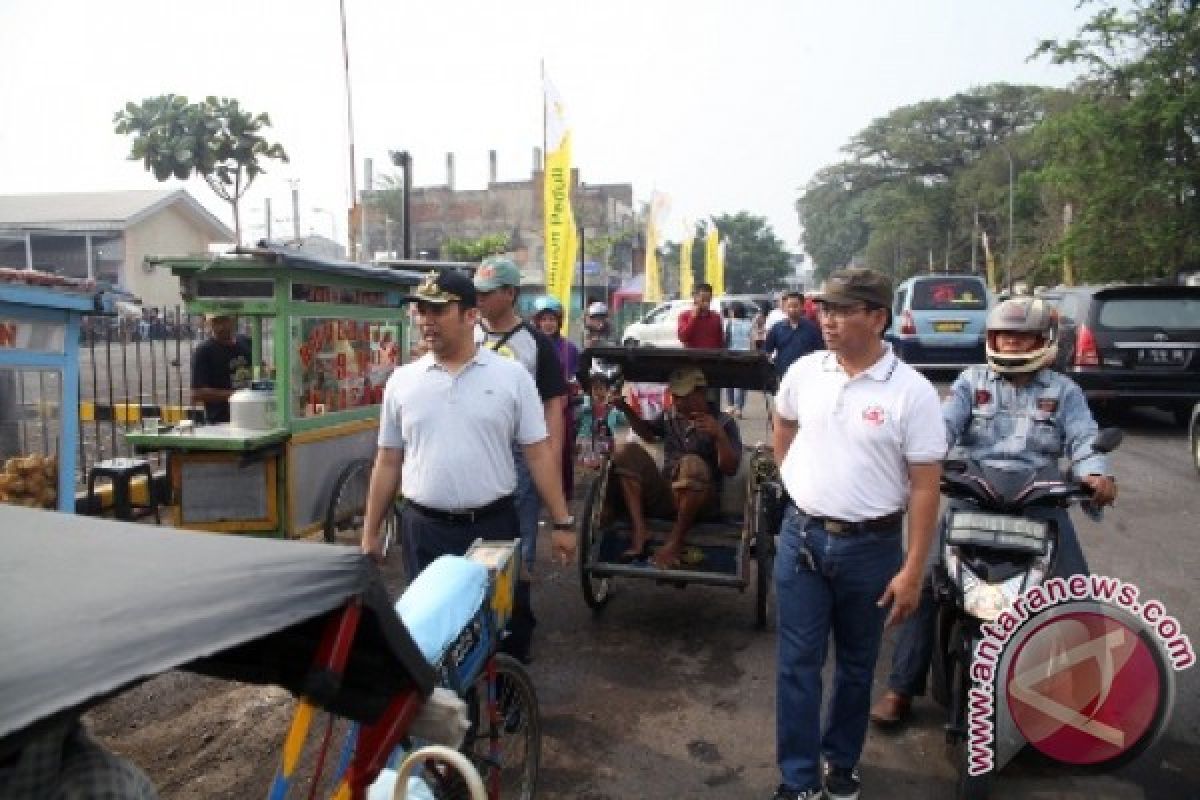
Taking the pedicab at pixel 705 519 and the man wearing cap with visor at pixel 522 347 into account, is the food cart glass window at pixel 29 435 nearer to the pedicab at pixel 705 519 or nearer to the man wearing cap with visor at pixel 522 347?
the man wearing cap with visor at pixel 522 347

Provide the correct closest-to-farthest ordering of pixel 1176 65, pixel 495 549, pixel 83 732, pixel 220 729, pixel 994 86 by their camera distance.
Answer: pixel 83 732, pixel 495 549, pixel 220 729, pixel 1176 65, pixel 994 86

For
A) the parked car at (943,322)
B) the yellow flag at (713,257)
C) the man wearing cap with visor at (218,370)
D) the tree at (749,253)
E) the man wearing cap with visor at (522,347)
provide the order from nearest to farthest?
the man wearing cap with visor at (522,347) → the man wearing cap with visor at (218,370) → the parked car at (943,322) → the yellow flag at (713,257) → the tree at (749,253)

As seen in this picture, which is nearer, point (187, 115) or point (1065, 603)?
point (1065, 603)

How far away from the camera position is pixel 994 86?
58.8 meters

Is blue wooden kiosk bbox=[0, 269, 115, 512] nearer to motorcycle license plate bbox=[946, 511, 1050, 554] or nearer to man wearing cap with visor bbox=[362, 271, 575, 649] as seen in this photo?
man wearing cap with visor bbox=[362, 271, 575, 649]

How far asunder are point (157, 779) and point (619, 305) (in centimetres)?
3116

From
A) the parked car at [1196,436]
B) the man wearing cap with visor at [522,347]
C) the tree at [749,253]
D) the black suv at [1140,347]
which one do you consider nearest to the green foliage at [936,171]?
the tree at [749,253]

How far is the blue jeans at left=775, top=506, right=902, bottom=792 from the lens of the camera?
10.3 ft

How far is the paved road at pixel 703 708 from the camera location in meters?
3.54

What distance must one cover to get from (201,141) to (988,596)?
3469cm

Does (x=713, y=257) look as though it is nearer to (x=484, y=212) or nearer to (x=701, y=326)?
(x=701, y=326)

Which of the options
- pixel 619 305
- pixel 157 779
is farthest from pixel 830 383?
pixel 619 305

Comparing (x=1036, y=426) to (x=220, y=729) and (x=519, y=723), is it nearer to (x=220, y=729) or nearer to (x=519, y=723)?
(x=519, y=723)

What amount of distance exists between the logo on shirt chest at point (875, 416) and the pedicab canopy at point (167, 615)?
67.2 inches
